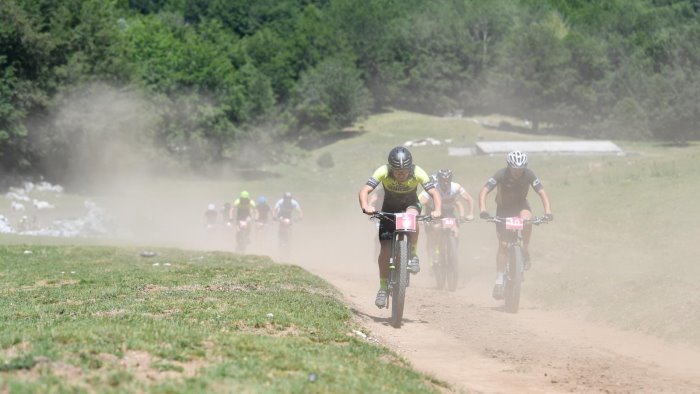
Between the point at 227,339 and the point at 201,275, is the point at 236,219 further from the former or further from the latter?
A: the point at 227,339

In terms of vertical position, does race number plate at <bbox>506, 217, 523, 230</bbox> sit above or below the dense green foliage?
below

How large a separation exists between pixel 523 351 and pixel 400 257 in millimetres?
2129

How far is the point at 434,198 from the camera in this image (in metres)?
15.0

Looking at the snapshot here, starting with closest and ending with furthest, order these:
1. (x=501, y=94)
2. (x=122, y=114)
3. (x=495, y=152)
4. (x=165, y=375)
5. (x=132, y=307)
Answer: (x=165, y=375), (x=132, y=307), (x=122, y=114), (x=495, y=152), (x=501, y=94)

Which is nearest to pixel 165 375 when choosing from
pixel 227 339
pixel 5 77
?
pixel 227 339

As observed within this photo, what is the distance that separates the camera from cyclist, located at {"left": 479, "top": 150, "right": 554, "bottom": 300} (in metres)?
18.0

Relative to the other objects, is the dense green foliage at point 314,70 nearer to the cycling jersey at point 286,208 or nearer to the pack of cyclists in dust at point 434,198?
the cycling jersey at point 286,208

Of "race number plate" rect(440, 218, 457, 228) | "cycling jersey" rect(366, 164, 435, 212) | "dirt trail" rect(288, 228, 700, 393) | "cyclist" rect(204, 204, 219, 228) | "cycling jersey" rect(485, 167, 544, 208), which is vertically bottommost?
"dirt trail" rect(288, 228, 700, 393)

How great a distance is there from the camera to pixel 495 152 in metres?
74.5

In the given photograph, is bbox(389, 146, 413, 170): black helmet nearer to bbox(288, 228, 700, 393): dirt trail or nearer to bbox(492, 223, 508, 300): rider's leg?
bbox(288, 228, 700, 393): dirt trail

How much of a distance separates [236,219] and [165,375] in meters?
23.5

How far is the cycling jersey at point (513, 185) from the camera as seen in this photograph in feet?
59.4

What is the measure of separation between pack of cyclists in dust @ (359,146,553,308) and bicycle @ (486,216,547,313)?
22 centimetres

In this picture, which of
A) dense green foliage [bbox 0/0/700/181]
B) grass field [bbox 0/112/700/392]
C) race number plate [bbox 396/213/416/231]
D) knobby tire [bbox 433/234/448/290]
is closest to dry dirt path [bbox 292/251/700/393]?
grass field [bbox 0/112/700/392]
